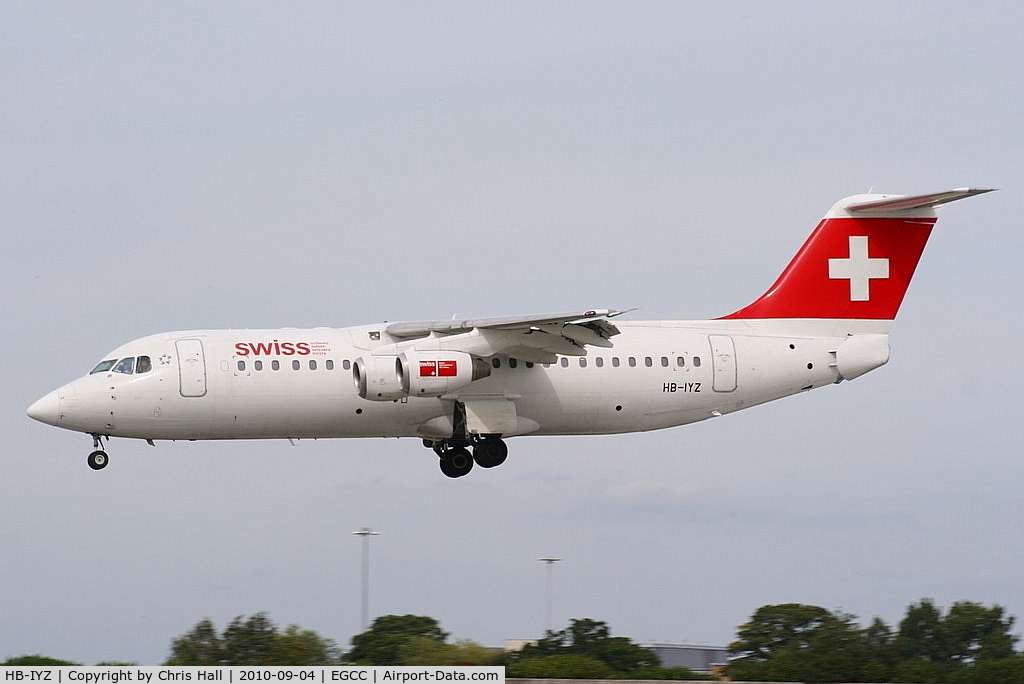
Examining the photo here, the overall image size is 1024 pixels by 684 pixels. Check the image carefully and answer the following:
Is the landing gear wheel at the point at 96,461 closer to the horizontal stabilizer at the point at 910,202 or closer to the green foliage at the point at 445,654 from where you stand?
the green foliage at the point at 445,654

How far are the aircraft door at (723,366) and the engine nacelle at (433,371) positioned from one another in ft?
17.5

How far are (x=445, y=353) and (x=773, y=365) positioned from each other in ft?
23.1

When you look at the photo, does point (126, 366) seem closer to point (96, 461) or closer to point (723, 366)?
point (96, 461)

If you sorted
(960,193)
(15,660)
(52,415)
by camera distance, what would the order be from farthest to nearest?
(960,193), (52,415), (15,660)

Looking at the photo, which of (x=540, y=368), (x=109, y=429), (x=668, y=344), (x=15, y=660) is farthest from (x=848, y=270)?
(x=15, y=660)

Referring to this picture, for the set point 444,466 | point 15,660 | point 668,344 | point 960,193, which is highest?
point 960,193

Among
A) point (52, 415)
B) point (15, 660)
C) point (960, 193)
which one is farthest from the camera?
point (960, 193)

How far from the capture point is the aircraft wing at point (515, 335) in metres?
29.9

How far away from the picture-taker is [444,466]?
32844 millimetres

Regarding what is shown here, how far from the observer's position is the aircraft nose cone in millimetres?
30344

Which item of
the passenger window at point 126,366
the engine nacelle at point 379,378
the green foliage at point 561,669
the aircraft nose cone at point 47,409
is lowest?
the green foliage at point 561,669

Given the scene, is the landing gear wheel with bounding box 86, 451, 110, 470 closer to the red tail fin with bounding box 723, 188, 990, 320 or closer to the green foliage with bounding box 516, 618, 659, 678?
the green foliage with bounding box 516, 618, 659, 678

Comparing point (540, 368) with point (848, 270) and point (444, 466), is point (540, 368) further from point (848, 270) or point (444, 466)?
point (848, 270)

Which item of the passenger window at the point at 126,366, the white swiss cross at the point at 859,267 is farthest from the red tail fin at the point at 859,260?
the passenger window at the point at 126,366
